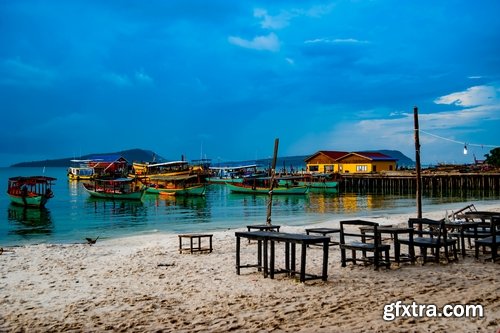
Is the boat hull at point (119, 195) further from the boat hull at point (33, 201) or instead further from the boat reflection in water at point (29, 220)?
A: the boat reflection in water at point (29, 220)

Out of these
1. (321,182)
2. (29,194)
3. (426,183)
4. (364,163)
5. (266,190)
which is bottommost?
(266,190)

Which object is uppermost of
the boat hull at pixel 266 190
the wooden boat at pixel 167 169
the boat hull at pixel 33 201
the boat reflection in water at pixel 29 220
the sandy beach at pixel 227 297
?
the wooden boat at pixel 167 169

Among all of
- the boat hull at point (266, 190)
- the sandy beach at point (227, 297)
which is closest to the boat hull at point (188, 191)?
the boat hull at point (266, 190)

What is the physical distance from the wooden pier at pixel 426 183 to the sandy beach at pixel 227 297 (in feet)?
165

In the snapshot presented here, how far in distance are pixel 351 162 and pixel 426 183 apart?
1224cm

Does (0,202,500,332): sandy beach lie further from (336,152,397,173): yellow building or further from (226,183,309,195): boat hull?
(336,152,397,173): yellow building

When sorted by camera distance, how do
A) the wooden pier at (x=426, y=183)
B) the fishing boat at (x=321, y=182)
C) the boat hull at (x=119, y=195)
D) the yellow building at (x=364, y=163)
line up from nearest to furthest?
the boat hull at (x=119, y=195)
the wooden pier at (x=426, y=183)
the fishing boat at (x=321, y=182)
the yellow building at (x=364, y=163)

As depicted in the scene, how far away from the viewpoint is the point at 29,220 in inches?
1270

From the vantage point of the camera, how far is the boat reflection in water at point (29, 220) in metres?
26.3

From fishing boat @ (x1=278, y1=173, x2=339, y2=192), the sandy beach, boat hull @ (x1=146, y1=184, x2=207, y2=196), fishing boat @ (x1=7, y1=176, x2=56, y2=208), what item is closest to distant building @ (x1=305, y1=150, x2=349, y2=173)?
fishing boat @ (x1=278, y1=173, x2=339, y2=192)

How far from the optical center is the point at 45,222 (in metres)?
30.9

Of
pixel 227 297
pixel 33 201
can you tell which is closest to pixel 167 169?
pixel 33 201

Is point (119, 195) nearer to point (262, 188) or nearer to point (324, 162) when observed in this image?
point (262, 188)

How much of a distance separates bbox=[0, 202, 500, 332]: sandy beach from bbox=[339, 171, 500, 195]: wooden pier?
165 feet
